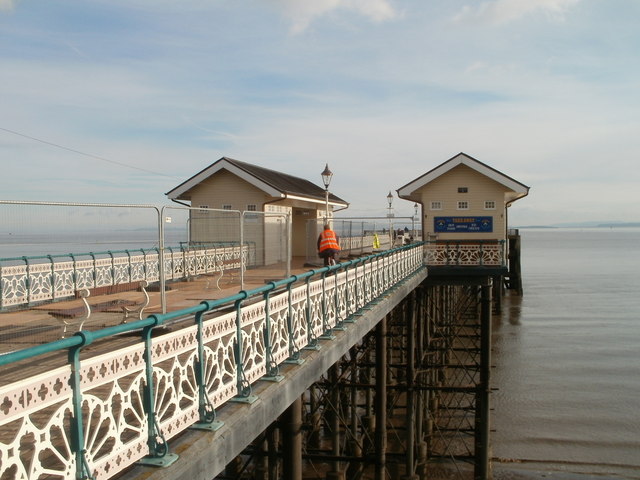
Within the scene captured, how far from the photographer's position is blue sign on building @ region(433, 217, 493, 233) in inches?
875

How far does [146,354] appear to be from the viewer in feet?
12.5

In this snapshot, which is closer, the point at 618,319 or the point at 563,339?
the point at 563,339

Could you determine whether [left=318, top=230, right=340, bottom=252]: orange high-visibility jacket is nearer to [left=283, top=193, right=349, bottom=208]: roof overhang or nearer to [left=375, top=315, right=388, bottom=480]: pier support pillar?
[left=375, top=315, right=388, bottom=480]: pier support pillar

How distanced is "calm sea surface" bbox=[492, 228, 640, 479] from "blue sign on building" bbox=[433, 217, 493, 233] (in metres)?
7.00

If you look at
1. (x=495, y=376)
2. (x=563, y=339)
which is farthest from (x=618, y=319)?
(x=495, y=376)

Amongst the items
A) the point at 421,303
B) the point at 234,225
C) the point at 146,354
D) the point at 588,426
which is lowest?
the point at 588,426

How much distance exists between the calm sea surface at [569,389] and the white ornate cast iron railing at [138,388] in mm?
13975

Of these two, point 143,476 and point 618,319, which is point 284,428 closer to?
point 143,476

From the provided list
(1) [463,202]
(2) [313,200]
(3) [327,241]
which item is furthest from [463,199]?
(3) [327,241]

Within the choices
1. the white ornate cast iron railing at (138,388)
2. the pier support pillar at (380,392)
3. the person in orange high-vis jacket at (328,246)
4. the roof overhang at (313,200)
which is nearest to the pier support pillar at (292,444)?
the white ornate cast iron railing at (138,388)

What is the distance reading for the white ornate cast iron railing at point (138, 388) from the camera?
308 centimetres

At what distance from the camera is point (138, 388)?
376 cm

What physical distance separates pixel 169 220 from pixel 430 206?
1608 centimetres

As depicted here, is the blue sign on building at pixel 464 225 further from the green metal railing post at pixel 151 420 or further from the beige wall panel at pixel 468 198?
the green metal railing post at pixel 151 420
